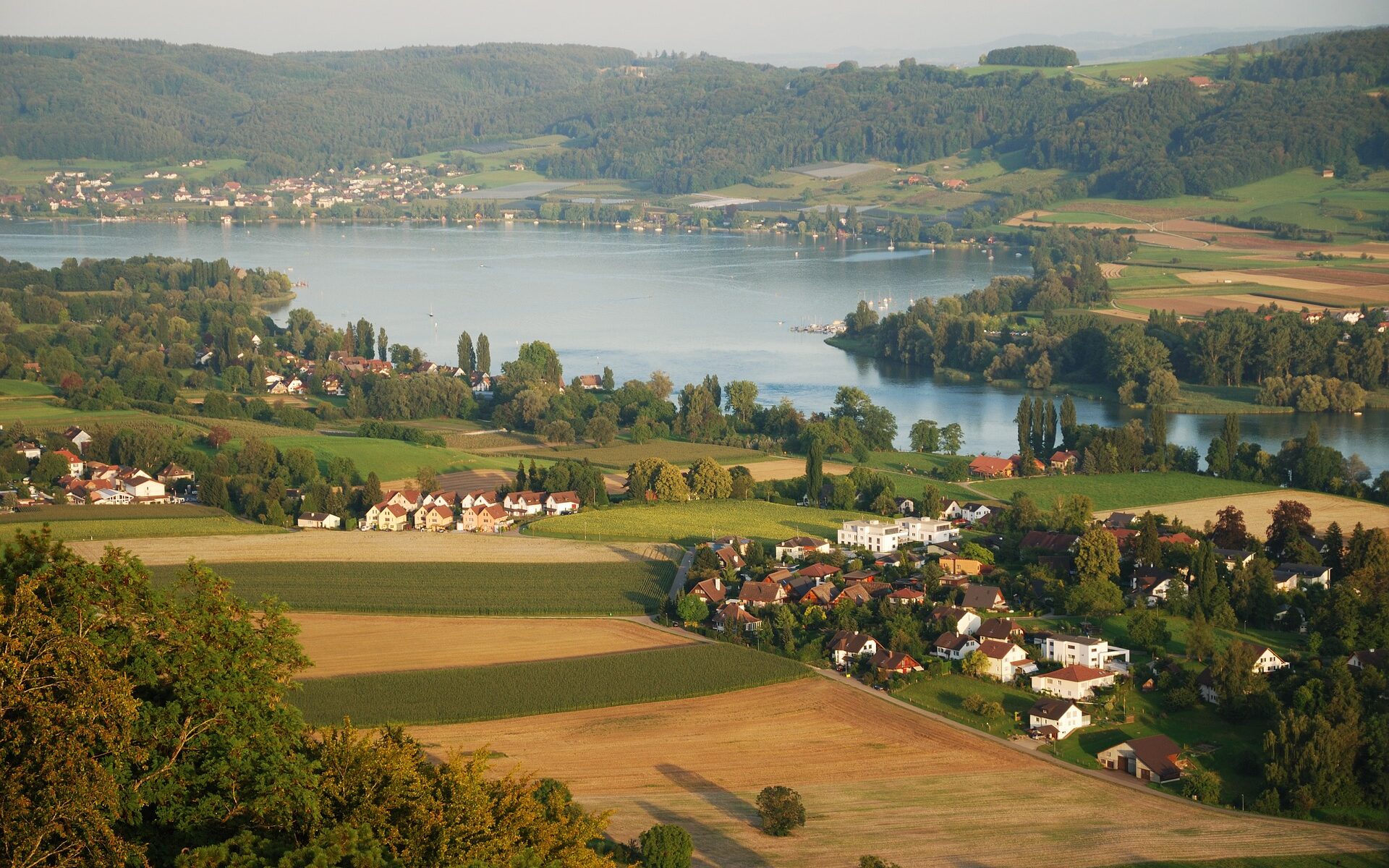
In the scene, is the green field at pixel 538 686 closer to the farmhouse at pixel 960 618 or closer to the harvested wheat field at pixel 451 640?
the harvested wheat field at pixel 451 640

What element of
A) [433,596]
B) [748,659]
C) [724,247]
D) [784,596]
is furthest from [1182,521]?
[724,247]

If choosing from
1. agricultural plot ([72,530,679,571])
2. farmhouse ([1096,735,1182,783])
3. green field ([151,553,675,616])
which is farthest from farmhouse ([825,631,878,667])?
agricultural plot ([72,530,679,571])

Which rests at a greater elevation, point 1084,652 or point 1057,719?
point 1084,652

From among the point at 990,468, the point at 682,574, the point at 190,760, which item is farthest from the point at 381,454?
the point at 190,760

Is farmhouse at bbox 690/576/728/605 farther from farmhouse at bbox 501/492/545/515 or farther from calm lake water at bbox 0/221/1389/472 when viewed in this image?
calm lake water at bbox 0/221/1389/472

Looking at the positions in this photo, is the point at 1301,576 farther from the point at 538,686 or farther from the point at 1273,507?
the point at 538,686

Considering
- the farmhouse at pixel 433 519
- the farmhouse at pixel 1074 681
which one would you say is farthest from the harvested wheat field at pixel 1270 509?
the farmhouse at pixel 433 519

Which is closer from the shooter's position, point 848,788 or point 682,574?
point 848,788
